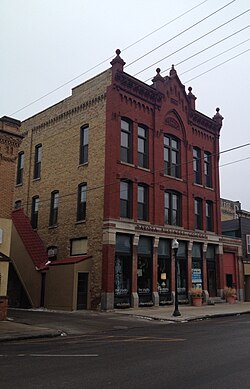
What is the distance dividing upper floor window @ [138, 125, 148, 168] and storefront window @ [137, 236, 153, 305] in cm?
502

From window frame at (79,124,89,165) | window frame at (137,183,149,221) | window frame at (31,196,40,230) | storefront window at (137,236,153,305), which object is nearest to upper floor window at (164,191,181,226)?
window frame at (137,183,149,221)

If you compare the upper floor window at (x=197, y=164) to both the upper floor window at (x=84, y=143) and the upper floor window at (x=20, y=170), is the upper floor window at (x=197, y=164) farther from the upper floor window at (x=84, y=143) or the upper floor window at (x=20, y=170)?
the upper floor window at (x=20, y=170)

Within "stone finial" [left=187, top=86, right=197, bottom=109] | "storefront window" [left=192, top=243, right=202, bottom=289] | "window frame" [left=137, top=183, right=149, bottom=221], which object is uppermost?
"stone finial" [left=187, top=86, right=197, bottom=109]

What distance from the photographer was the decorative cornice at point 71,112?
28188 mm

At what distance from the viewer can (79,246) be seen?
91.0 ft

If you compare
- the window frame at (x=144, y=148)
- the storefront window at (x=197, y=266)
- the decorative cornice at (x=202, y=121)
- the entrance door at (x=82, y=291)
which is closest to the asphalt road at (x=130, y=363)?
the entrance door at (x=82, y=291)

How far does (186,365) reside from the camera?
859 cm

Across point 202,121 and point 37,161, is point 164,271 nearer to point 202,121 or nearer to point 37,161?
point 202,121

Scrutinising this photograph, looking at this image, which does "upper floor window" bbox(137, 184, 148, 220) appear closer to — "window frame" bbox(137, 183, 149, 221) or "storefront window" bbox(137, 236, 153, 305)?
"window frame" bbox(137, 183, 149, 221)

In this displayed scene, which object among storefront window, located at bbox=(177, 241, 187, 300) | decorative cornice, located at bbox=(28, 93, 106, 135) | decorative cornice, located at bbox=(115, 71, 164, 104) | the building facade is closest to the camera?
the building facade

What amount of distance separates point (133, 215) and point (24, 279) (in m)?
8.25

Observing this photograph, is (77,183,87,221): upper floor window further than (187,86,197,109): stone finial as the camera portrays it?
No

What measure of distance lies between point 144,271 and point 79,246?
14.4 ft

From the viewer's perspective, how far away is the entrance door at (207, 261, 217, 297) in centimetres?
3303
